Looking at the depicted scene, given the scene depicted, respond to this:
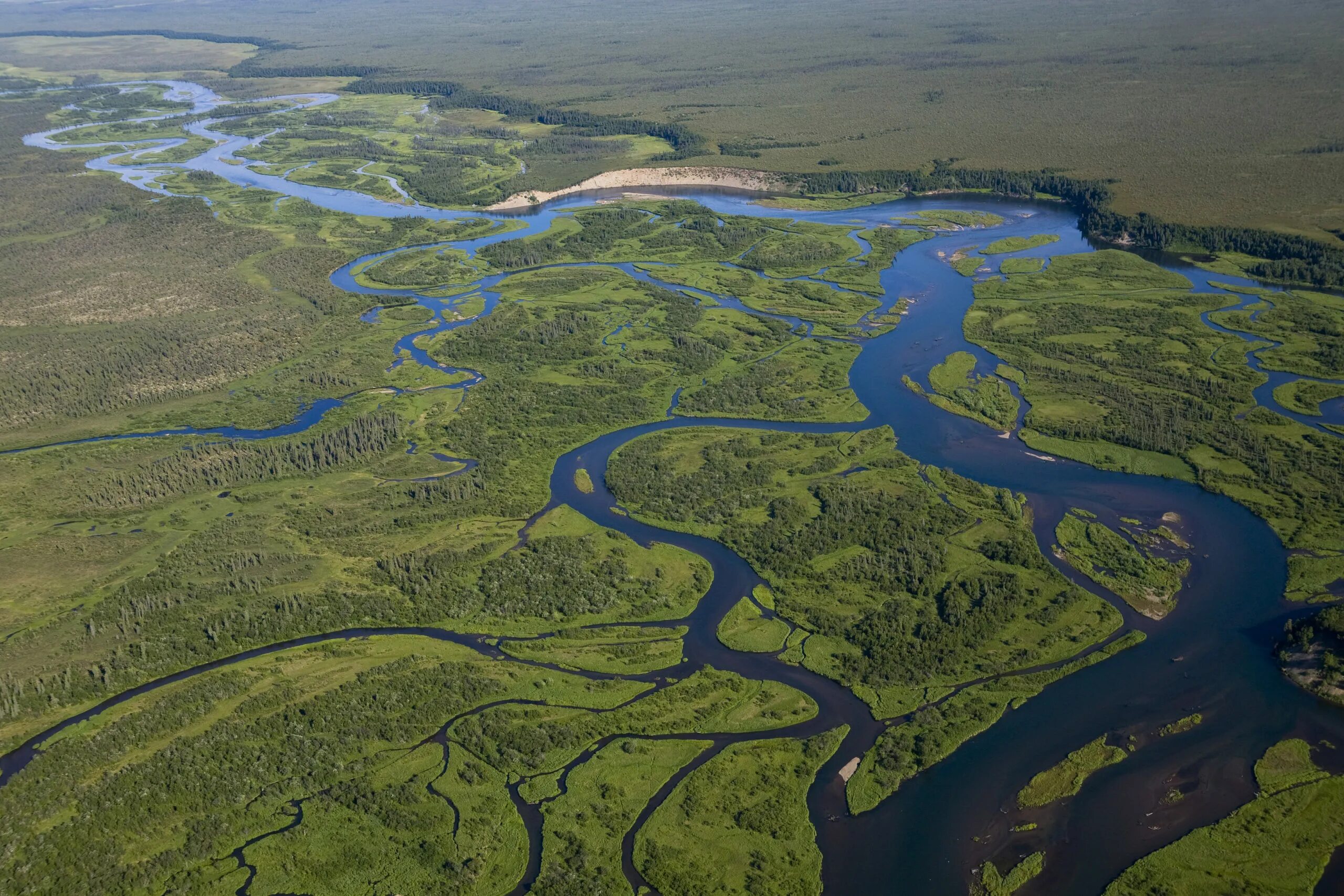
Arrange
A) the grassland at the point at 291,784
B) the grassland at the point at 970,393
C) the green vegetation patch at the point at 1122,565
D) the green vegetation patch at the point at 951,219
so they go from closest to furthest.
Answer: the grassland at the point at 291,784 < the green vegetation patch at the point at 1122,565 < the grassland at the point at 970,393 < the green vegetation patch at the point at 951,219

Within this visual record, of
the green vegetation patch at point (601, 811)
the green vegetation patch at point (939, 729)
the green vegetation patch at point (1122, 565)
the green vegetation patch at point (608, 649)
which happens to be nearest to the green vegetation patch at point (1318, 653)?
the green vegetation patch at point (1122, 565)

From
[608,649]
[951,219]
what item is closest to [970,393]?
[608,649]

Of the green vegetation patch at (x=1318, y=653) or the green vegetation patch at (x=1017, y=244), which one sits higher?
the green vegetation patch at (x=1017, y=244)

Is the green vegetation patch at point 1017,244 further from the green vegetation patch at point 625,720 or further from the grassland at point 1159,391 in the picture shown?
the green vegetation patch at point 625,720

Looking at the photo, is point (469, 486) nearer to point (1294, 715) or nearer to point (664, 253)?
point (1294, 715)

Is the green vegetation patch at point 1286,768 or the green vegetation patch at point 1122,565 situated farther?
the green vegetation patch at point 1122,565
